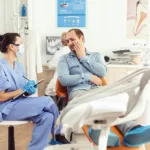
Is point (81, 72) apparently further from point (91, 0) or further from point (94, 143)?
point (91, 0)

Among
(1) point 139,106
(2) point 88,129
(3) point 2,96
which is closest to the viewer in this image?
(1) point 139,106

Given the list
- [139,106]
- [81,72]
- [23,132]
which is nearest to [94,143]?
[139,106]

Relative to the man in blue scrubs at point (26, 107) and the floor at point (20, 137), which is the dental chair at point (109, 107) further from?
the floor at point (20, 137)

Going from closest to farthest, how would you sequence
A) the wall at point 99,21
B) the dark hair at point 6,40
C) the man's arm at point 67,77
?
the dark hair at point 6,40 < the man's arm at point 67,77 < the wall at point 99,21

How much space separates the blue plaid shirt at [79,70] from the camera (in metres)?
2.97

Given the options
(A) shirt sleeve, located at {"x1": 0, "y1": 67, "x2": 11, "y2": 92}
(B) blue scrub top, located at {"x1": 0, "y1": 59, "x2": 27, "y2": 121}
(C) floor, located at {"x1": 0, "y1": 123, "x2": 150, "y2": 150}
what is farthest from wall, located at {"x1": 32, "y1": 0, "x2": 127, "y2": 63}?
(A) shirt sleeve, located at {"x1": 0, "y1": 67, "x2": 11, "y2": 92}

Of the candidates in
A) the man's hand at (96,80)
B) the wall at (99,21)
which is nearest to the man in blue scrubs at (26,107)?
the man's hand at (96,80)

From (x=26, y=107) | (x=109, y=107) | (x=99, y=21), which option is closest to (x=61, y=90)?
(x=26, y=107)

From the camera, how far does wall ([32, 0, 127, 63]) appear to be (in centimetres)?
427

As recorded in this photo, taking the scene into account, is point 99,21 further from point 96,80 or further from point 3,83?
point 3,83

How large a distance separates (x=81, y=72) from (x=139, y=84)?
5.50ft

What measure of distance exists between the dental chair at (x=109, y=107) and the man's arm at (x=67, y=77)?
1.49m

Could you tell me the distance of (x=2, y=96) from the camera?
2449 millimetres

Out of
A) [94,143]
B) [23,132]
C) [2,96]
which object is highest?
[2,96]
